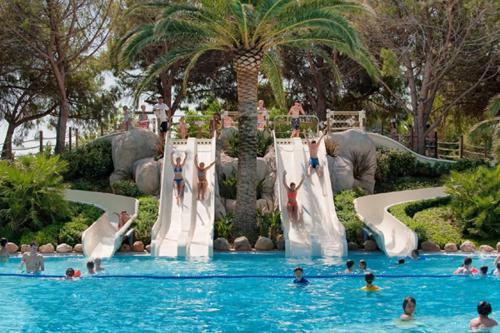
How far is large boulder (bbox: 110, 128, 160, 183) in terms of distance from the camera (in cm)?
2856

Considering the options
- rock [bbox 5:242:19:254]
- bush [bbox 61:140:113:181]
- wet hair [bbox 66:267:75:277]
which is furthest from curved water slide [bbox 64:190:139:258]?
bush [bbox 61:140:113:181]

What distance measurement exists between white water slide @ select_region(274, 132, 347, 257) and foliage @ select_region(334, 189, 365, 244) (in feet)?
1.36

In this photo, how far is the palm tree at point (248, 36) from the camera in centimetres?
2109

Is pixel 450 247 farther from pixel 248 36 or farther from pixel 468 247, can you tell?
pixel 248 36

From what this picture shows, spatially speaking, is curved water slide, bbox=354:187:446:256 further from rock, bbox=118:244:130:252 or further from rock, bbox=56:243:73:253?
rock, bbox=56:243:73:253

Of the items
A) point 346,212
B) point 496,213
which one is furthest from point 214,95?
point 496,213

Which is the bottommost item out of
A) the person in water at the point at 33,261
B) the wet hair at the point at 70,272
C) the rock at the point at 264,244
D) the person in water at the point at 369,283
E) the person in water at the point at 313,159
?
the person in water at the point at 369,283

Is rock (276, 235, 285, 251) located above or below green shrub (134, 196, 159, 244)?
below

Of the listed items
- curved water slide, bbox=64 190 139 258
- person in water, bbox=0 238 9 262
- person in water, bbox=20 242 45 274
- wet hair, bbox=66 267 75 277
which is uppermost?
curved water slide, bbox=64 190 139 258

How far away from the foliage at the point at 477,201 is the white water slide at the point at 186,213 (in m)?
7.35

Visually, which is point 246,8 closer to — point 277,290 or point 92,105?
point 277,290

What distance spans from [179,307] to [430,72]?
22257 millimetres

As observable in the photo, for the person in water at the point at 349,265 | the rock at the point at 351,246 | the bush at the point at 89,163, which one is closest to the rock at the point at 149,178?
the bush at the point at 89,163

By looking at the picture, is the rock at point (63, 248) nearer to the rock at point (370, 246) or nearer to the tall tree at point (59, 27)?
the rock at point (370, 246)
